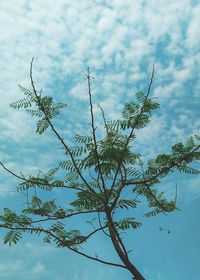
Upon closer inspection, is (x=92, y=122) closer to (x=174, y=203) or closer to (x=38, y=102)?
(x=38, y=102)

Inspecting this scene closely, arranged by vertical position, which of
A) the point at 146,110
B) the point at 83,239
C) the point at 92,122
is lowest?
the point at 83,239

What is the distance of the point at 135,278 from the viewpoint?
4582mm

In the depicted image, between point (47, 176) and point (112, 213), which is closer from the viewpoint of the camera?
point (112, 213)

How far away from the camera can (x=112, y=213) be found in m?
5.22

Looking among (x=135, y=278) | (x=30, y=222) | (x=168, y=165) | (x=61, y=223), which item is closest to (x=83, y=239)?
(x=61, y=223)

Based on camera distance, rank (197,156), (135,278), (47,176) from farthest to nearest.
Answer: (47,176)
(197,156)
(135,278)

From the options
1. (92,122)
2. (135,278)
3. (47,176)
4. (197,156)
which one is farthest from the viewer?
(47,176)

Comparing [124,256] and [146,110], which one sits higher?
[146,110]

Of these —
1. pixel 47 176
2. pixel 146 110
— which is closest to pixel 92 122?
pixel 146 110

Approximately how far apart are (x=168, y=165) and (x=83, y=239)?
148cm

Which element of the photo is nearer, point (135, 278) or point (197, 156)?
point (135, 278)

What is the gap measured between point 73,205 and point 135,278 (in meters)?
1.35

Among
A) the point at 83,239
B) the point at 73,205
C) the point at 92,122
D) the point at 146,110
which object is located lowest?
the point at 83,239

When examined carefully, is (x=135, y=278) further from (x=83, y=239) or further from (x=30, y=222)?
(x=30, y=222)
